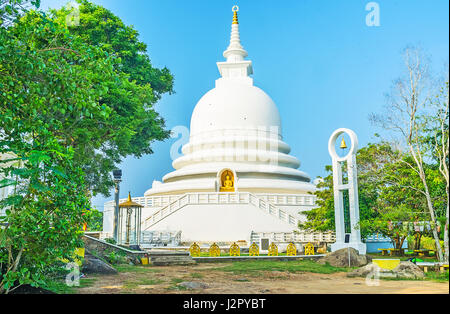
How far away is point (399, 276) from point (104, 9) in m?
17.5

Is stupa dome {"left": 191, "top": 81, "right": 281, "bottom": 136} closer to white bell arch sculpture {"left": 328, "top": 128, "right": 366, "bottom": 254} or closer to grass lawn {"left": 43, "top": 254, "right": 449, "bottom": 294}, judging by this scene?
white bell arch sculpture {"left": 328, "top": 128, "right": 366, "bottom": 254}

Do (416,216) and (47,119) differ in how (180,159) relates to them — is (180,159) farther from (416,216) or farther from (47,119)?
(47,119)

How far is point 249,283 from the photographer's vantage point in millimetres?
9930

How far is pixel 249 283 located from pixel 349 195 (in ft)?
30.3

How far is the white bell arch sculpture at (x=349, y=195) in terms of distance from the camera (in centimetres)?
1705

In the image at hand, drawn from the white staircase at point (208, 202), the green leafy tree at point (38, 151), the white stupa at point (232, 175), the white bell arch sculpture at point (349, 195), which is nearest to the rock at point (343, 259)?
the white bell arch sculpture at point (349, 195)

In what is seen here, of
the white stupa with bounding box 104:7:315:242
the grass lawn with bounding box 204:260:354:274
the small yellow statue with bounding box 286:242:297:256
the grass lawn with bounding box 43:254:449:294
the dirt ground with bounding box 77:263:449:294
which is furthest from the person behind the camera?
the white stupa with bounding box 104:7:315:242

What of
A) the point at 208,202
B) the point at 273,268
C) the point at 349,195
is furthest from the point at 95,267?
the point at 208,202

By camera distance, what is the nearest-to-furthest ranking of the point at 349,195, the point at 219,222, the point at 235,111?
the point at 349,195
the point at 219,222
the point at 235,111

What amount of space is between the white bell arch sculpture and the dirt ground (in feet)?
16.9

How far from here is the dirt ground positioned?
867 cm

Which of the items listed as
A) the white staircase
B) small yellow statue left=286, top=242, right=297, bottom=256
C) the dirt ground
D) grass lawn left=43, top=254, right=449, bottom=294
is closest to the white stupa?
the white staircase

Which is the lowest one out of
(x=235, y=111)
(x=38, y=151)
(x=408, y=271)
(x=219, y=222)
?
(x=408, y=271)

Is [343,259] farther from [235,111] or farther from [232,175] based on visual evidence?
[235,111]
